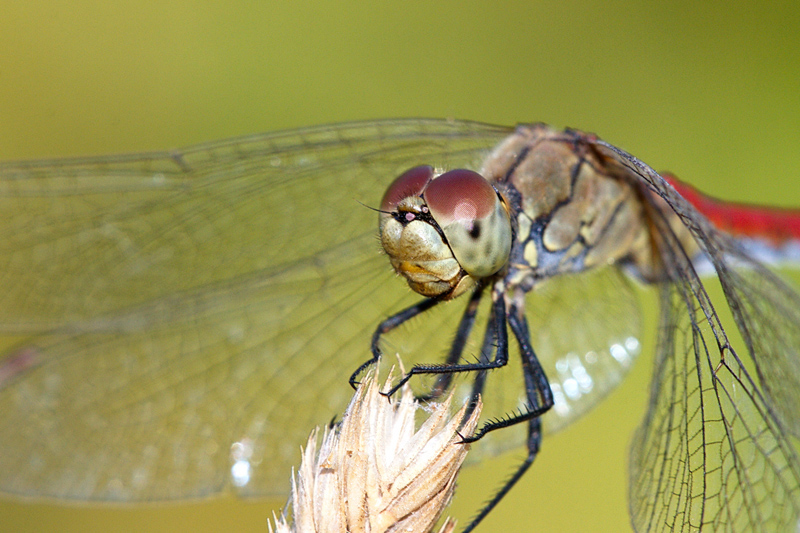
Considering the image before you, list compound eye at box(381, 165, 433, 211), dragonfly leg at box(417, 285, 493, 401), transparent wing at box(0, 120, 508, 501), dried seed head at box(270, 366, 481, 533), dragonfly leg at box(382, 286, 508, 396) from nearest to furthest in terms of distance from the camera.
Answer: dried seed head at box(270, 366, 481, 533) < dragonfly leg at box(382, 286, 508, 396) < compound eye at box(381, 165, 433, 211) < dragonfly leg at box(417, 285, 493, 401) < transparent wing at box(0, 120, 508, 501)

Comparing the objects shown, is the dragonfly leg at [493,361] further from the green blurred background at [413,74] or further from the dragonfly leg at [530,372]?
the green blurred background at [413,74]

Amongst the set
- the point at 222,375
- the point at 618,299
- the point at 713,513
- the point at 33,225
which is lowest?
the point at 713,513

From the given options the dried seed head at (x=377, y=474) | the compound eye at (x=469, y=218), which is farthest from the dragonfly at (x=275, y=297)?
the dried seed head at (x=377, y=474)

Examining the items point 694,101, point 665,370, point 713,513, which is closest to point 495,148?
point 665,370

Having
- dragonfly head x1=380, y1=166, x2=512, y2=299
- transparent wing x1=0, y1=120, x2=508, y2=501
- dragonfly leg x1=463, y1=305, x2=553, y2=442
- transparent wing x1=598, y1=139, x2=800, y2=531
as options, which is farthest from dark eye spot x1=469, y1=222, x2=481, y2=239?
transparent wing x1=0, y1=120, x2=508, y2=501

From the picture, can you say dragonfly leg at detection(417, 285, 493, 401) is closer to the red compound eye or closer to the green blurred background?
the red compound eye

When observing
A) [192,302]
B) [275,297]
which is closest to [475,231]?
[275,297]

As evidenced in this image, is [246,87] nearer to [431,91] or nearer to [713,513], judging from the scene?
[431,91]
